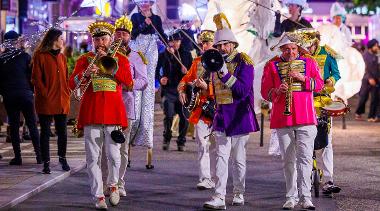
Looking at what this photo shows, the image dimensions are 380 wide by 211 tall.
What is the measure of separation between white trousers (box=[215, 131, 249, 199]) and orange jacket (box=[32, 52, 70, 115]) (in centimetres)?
362

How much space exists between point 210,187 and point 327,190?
5.21ft

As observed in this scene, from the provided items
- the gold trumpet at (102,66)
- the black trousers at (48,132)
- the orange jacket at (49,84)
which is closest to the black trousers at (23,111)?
the black trousers at (48,132)

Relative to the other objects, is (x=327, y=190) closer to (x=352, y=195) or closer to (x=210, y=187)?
(x=352, y=195)

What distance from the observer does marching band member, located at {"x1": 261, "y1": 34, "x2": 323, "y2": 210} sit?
11.6 metres

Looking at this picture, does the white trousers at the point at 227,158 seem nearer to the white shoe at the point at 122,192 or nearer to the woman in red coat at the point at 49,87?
the white shoe at the point at 122,192

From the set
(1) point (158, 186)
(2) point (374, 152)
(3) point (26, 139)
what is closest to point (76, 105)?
(3) point (26, 139)

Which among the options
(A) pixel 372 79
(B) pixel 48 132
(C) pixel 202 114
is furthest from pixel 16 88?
(A) pixel 372 79

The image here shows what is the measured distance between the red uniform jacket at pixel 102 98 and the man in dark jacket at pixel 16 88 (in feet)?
15.2

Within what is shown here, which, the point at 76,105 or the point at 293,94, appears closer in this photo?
the point at 293,94

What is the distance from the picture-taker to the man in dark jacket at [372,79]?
29.8 meters

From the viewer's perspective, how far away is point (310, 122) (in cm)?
1161

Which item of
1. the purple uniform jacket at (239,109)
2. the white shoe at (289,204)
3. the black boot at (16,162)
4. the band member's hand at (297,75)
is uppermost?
the band member's hand at (297,75)

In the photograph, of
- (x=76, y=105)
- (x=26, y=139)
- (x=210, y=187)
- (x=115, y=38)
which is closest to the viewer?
(x=115, y=38)

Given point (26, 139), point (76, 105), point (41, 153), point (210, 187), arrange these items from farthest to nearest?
point (76, 105) → point (26, 139) → point (41, 153) → point (210, 187)
